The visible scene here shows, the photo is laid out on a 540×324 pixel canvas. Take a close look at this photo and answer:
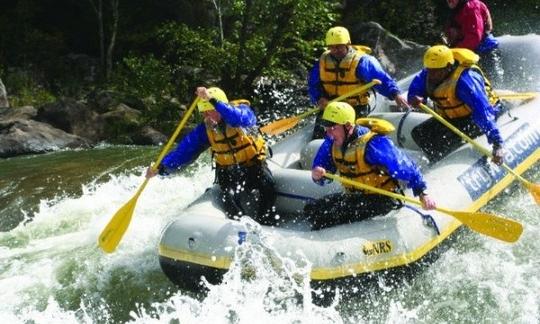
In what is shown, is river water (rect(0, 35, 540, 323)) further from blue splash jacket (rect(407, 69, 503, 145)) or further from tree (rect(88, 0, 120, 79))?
tree (rect(88, 0, 120, 79))

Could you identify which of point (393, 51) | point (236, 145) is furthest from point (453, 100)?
point (393, 51)

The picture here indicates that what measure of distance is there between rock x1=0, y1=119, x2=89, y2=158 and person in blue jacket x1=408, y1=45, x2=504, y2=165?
6801mm

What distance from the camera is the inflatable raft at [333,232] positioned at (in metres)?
5.16

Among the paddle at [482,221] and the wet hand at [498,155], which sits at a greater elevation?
the wet hand at [498,155]

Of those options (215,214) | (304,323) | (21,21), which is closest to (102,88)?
(21,21)

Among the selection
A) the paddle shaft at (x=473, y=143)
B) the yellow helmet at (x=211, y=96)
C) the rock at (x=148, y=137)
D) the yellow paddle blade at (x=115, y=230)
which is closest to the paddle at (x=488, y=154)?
the paddle shaft at (x=473, y=143)

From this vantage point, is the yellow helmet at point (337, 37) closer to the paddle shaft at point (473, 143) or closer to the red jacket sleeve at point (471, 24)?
the paddle shaft at point (473, 143)

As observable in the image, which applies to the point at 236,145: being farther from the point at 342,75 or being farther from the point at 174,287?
the point at 342,75

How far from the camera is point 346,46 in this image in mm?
7066

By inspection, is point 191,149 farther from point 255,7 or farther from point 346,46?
point 255,7

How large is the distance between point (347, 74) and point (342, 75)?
6 cm

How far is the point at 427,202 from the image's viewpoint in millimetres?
5348

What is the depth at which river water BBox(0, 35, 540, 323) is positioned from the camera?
5094mm

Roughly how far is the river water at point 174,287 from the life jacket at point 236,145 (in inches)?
44.3
